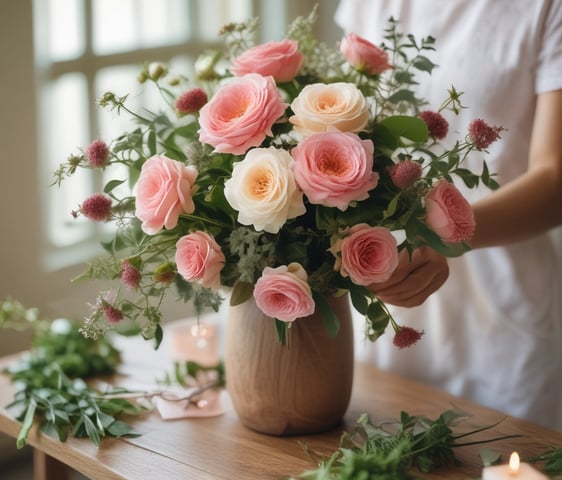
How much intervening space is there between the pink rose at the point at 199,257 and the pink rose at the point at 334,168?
140mm

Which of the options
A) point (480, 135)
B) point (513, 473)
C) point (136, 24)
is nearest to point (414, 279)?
point (480, 135)

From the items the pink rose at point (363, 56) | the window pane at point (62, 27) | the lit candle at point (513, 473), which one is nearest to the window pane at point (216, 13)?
the window pane at point (62, 27)

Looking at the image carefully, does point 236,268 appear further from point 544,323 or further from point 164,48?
point 164,48

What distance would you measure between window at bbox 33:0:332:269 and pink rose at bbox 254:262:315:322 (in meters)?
0.99

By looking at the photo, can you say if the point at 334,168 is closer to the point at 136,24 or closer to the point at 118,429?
the point at 118,429

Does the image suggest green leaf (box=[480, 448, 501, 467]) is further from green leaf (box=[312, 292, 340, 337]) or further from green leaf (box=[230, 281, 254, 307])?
green leaf (box=[230, 281, 254, 307])

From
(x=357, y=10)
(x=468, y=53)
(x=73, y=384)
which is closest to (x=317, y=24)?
(x=357, y=10)

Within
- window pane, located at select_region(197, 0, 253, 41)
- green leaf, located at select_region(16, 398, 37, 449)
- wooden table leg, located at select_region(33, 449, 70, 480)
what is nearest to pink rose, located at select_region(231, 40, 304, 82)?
green leaf, located at select_region(16, 398, 37, 449)

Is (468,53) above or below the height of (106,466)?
above

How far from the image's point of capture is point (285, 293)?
35.8 inches

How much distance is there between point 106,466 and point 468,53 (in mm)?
870

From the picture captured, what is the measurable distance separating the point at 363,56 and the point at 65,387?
67 cm

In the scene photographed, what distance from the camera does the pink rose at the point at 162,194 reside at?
934mm

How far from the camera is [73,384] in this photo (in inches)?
49.9
